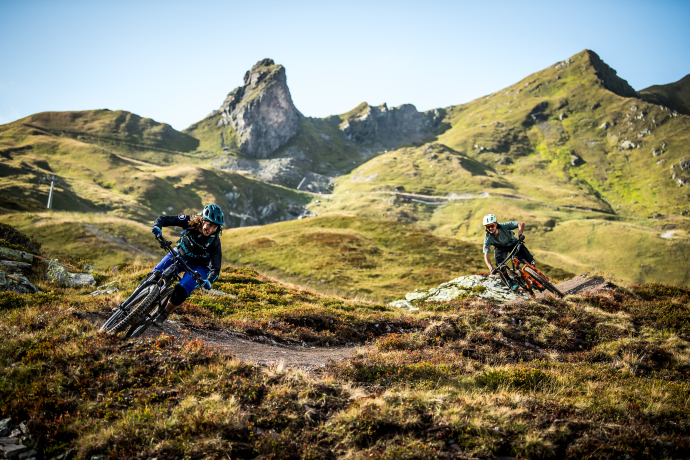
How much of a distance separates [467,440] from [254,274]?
24187 millimetres

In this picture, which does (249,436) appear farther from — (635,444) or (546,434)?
(635,444)

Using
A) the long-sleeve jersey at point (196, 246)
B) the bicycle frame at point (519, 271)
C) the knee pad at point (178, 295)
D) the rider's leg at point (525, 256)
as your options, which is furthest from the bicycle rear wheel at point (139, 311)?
the rider's leg at point (525, 256)

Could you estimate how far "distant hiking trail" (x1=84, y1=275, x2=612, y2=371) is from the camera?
10.7 metres

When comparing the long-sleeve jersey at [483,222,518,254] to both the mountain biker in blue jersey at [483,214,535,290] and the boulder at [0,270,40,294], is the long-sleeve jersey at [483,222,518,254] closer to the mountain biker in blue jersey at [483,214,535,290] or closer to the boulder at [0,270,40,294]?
Answer: the mountain biker in blue jersey at [483,214,535,290]

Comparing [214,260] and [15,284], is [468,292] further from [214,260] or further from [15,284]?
[15,284]

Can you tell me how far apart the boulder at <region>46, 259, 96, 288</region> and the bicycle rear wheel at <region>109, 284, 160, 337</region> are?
1170 cm

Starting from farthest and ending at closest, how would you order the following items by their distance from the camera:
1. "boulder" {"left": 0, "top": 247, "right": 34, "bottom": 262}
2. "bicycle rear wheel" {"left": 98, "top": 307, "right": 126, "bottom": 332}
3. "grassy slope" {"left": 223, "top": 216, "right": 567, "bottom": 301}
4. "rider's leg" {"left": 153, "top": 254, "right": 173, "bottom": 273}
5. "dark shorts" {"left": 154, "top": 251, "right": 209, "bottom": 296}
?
"grassy slope" {"left": 223, "top": 216, "right": 567, "bottom": 301}
"boulder" {"left": 0, "top": 247, "right": 34, "bottom": 262}
"rider's leg" {"left": 153, "top": 254, "right": 173, "bottom": 273}
"dark shorts" {"left": 154, "top": 251, "right": 209, "bottom": 296}
"bicycle rear wheel" {"left": 98, "top": 307, "right": 126, "bottom": 332}

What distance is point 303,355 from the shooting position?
12.7 meters

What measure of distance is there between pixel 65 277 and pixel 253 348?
528 inches

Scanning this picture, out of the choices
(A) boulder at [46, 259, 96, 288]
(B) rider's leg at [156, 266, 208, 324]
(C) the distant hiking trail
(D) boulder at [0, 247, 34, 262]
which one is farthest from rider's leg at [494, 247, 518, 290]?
(D) boulder at [0, 247, 34, 262]

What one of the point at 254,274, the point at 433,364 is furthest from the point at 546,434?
the point at 254,274

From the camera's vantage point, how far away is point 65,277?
18562mm

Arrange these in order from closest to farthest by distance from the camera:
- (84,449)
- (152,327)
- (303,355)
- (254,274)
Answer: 1. (84,449)
2. (152,327)
3. (303,355)
4. (254,274)

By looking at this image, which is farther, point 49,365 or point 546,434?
point 49,365
